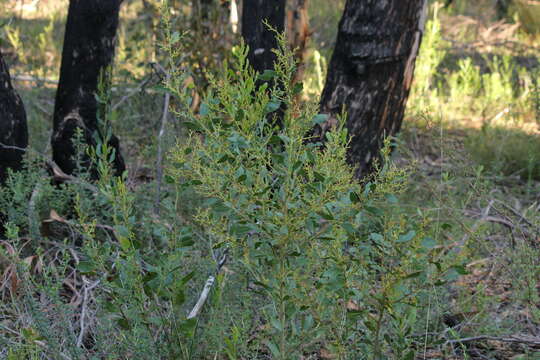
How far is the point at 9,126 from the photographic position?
3.02 m

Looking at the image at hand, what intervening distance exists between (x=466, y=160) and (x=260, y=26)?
1.20m

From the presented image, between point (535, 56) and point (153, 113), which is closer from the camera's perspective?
point (153, 113)

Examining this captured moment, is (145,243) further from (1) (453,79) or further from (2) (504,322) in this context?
(1) (453,79)

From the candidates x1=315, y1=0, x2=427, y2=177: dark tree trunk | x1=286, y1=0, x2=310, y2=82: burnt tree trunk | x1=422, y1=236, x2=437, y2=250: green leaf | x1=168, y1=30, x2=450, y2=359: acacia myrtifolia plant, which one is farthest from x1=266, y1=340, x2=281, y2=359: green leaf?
x1=286, y1=0, x2=310, y2=82: burnt tree trunk

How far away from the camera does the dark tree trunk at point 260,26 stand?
323 centimetres

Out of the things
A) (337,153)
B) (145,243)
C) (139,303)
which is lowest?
(145,243)

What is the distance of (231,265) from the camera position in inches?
97.0

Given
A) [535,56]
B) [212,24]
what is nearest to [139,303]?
[212,24]

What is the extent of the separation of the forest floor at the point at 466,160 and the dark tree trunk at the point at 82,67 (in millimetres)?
288

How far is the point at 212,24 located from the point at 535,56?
423 cm

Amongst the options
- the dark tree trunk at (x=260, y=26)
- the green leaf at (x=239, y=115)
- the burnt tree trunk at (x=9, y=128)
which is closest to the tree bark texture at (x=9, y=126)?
the burnt tree trunk at (x=9, y=128)

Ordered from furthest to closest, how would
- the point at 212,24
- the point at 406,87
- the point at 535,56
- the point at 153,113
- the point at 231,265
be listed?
the point at 535,56
the point at 212,24
the point at 153,113
the point at 406,87
the point at 231,265

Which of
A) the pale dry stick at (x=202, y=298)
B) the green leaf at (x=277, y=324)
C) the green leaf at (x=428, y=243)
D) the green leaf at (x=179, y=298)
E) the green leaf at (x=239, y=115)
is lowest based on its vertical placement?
the pale dry stick at (x=202, y=298)

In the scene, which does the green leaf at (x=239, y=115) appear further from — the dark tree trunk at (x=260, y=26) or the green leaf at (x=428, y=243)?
the dark tree trunk at (x=260, y=26)
